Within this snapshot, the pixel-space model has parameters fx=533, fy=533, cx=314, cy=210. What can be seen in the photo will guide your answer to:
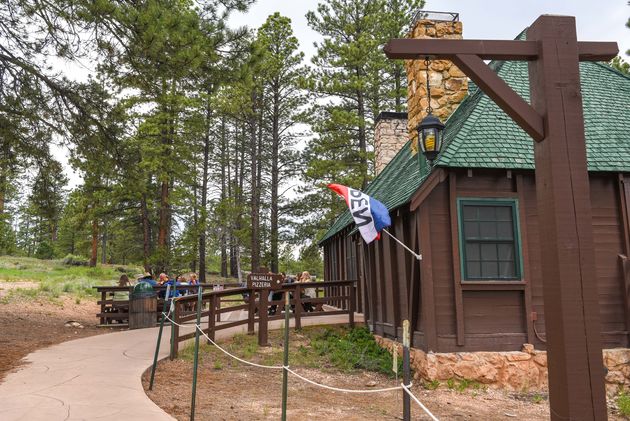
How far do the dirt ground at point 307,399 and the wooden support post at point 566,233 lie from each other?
352 cm

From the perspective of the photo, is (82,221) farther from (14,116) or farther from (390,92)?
(390,92)

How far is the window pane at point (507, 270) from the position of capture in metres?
9.10

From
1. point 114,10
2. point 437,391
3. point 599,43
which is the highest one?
point 114,10

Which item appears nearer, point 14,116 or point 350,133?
point 14,116

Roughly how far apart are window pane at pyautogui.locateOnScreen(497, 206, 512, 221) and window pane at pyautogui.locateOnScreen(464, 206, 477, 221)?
44 cm

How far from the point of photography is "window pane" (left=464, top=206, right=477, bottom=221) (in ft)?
30.2

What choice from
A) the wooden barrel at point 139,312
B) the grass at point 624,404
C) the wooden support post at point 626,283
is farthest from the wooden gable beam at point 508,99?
the wooden barrel at point 139,312

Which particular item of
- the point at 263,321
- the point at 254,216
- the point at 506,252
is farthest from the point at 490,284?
the point at 254,216

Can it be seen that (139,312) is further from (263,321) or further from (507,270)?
(507,270)

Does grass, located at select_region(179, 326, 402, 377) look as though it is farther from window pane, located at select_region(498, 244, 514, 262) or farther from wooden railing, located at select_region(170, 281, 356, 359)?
window pane, located at select_region(498, 244, 514, 262)

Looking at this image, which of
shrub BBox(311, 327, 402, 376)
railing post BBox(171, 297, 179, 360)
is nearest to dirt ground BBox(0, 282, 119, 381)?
railing post BBox(171, 297, 179, 360)

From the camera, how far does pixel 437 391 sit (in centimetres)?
859

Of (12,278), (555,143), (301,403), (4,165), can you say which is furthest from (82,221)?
(555,143)

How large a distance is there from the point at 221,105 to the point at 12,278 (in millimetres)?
13473
